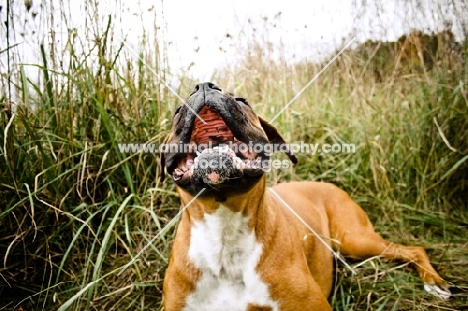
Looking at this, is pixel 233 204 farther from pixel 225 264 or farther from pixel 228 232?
pixel 225 264

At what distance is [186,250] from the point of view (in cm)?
249

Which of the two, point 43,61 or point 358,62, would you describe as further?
point 358,62

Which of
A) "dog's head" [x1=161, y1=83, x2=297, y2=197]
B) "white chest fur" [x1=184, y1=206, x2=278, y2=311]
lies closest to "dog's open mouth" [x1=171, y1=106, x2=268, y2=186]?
"dog's head" [x1=161, y1=83, x2=297, y2=197]

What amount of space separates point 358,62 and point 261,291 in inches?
135

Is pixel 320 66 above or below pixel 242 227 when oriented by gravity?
above

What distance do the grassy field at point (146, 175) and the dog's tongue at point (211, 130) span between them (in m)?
0.85

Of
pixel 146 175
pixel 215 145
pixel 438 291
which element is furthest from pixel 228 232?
pixel 438 291

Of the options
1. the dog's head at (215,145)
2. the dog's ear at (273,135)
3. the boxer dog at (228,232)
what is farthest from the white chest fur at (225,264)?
the dog's ear at (273,135)

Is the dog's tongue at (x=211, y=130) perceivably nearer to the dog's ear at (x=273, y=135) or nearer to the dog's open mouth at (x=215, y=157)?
the dog's open mouth at (x=215, y=157)

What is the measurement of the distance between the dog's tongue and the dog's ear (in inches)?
14.1

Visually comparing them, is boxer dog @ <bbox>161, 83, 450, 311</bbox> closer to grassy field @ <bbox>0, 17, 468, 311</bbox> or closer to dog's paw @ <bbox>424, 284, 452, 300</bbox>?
grassy field @ <bbox>0, 17, 468, 311</bbox>

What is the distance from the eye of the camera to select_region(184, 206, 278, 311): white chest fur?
241 cm

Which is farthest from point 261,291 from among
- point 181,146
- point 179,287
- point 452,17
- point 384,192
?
point 452,17

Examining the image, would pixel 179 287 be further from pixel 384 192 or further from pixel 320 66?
pixel 320 66
